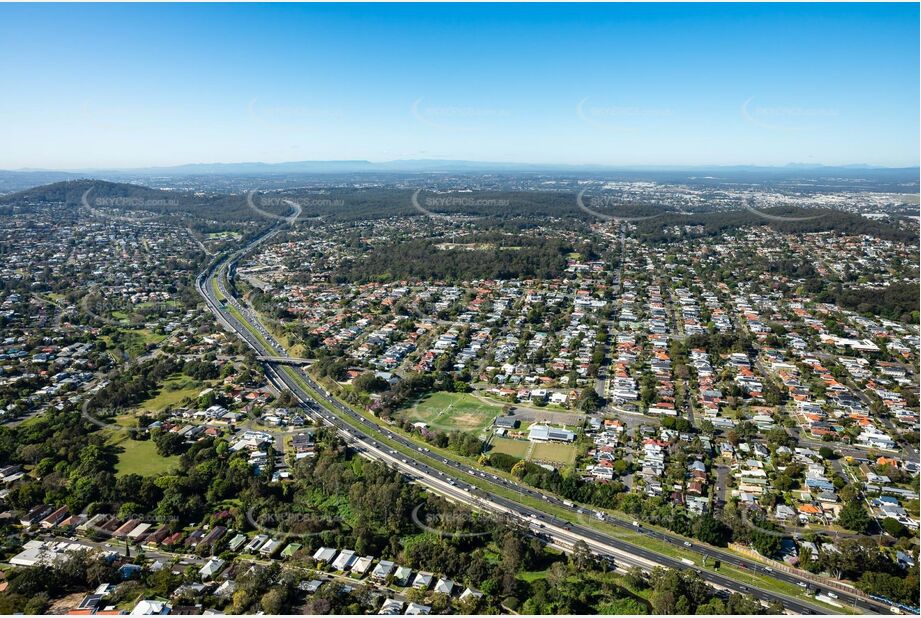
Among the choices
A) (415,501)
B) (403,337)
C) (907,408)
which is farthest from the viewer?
(403,337)

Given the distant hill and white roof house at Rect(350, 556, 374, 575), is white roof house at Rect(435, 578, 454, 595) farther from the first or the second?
the distant hill

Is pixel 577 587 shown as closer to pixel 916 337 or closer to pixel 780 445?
pixel 780 445

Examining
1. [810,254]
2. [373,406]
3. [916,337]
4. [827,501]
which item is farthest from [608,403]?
[810,254]

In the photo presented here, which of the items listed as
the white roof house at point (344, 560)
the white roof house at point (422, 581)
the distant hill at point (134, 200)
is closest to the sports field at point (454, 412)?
the white roof house at point (344, 560)

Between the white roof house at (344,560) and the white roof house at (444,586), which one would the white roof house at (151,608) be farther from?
the white roof house at (444,586)

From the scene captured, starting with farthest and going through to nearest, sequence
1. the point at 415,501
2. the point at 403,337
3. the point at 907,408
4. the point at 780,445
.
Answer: the point at 403,337
the point at 907,408
the point at 780,445
the point at 415,501

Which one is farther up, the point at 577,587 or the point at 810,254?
the point at 810,254
